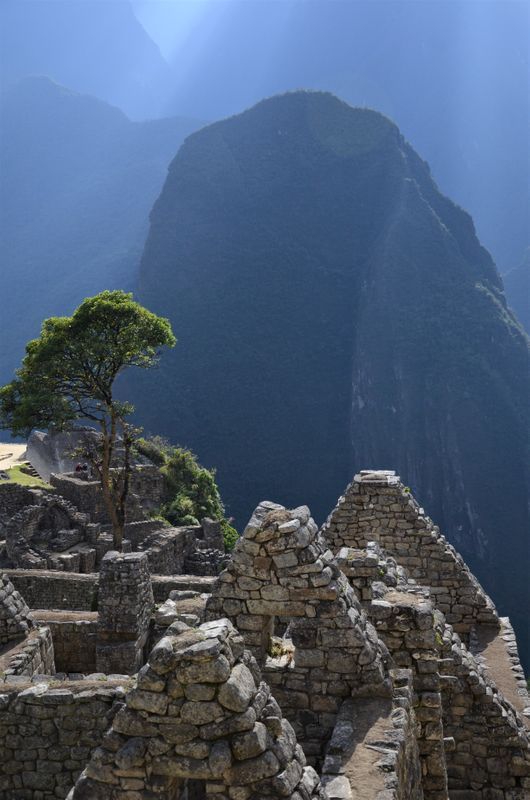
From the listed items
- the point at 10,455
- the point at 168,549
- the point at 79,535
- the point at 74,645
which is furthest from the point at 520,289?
the point at 74,645

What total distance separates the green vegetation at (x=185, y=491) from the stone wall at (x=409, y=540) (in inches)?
830

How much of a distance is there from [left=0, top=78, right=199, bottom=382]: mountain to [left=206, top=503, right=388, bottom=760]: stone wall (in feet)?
430

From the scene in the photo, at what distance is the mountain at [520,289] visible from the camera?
545ft

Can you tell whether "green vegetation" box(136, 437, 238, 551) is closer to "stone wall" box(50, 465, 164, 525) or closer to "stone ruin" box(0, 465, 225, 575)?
"stone wall" box(50, 465, 164, 525)

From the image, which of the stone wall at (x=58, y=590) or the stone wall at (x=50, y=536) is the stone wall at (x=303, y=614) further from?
the stone wall at (x=50, y=536)

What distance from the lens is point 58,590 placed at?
12.6 meters

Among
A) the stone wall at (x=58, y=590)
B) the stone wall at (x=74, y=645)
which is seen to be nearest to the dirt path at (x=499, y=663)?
the stone wall at (x=74, y=645)

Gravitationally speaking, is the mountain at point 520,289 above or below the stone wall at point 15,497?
above

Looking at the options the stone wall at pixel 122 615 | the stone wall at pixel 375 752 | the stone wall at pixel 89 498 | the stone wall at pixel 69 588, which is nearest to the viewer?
the stone wall at pixel 375 752

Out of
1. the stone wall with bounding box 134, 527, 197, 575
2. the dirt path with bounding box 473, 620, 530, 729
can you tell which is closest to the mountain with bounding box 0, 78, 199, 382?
the stone wall with bounding box 134, 527, 197, 575

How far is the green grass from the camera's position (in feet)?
88.4

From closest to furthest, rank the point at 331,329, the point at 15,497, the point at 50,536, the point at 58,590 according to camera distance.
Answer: the point at 58,590
the point at 50,536
the point at 15,497
the point at 331,329

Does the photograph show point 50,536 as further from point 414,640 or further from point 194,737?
point 194,737

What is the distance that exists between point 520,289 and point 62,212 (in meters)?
122
